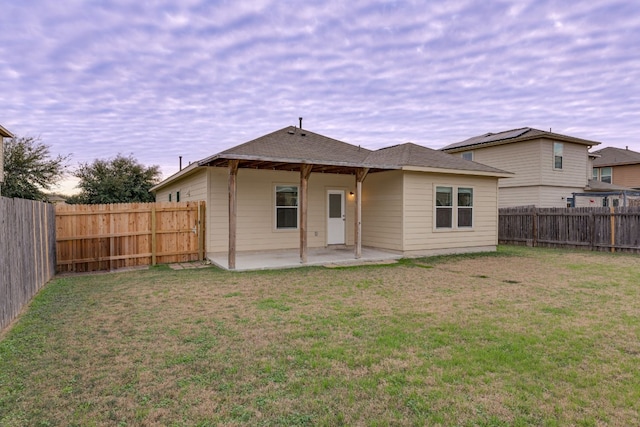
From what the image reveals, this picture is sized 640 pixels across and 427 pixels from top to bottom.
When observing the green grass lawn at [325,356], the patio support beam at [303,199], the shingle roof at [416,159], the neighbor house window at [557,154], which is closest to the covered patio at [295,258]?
the patio support beam at [303,199]

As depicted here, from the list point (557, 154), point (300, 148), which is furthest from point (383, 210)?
point (557, 154)

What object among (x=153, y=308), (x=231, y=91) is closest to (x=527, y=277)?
(x=153, y=308)

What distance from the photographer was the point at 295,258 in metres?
9.52

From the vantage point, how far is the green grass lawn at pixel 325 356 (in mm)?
2381

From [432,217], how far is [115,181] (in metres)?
22.3

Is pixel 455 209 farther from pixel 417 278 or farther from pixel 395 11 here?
pixel 395 11

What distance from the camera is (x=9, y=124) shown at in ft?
60.3

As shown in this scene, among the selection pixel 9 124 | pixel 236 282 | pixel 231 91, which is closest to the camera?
pixel 236 282

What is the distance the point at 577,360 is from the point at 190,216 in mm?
8917

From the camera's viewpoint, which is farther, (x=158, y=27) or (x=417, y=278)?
(x=158, y=27)

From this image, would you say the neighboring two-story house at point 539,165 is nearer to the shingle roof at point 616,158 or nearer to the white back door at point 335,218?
the shingle roof at point 616,158

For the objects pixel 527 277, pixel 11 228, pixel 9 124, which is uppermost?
pixel 9 124

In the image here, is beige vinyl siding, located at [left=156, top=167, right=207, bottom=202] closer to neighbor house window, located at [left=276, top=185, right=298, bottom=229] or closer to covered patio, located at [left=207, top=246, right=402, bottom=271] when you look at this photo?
covered patio, located at [left=207, top=246, right=402, bottom=271]

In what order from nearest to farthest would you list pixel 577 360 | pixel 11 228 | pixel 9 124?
pixel 577 360 → pixel 11 228 → pixel 9 124
